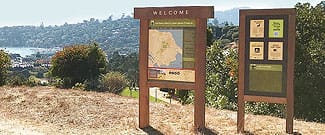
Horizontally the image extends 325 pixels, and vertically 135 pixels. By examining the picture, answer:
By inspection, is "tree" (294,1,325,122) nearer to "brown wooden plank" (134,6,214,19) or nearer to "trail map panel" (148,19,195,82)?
"trail map panel" (148,19,195,82)

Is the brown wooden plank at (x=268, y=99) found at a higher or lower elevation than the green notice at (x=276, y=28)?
lower

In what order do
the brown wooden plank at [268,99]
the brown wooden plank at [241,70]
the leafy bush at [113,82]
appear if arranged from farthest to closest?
the leafy bush at [113,82] < the brown wooden plank at [241,70] < the brown wooden plank at [268,99]

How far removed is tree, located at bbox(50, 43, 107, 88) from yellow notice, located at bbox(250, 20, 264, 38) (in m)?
15.6

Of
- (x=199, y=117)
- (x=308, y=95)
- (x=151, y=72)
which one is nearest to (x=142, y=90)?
(x=151, y=72)

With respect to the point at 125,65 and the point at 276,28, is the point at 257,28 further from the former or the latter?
the point at 125,65

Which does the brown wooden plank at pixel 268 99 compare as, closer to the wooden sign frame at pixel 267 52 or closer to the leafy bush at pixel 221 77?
the wooden sign frame at pixel 267 52

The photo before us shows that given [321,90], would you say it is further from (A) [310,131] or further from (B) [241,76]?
(B) [241,76]

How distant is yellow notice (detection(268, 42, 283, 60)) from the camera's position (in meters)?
7.85

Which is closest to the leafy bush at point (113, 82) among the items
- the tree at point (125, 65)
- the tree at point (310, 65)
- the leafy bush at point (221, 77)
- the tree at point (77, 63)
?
the tree at point (77, 63)

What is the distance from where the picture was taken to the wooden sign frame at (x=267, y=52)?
25.4 ft

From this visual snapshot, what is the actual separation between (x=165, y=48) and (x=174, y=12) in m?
0.72

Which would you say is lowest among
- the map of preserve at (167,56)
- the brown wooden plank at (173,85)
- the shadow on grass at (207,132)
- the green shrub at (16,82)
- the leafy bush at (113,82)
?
the leafy bush at (113,82)

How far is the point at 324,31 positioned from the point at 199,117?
313 inches

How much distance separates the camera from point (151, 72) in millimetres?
8539
